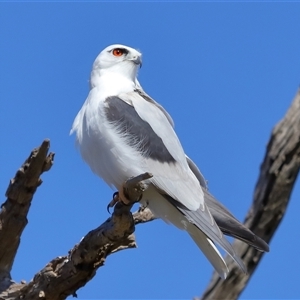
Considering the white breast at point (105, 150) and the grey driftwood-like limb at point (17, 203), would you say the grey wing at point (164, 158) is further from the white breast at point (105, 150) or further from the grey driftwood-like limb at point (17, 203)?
the grey driftwood-like limb at point (17, 203)

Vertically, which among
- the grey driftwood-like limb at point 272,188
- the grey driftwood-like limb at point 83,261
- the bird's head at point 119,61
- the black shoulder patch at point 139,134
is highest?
the bird's head at point 119,61

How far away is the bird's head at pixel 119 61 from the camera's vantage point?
19.4 ft

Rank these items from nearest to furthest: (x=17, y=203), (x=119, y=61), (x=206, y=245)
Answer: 1. (x=17, y=203)
2. (x=206, y=245)
3. (x=119, y=61)

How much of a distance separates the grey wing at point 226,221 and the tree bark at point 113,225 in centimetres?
7

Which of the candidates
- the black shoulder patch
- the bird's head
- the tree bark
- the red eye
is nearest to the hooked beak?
the bird's head

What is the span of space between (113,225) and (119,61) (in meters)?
2.41

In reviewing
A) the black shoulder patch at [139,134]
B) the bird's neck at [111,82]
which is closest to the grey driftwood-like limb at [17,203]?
the black shoulder patch at [139,134]

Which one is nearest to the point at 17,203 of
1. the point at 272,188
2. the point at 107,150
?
the point at 107,150

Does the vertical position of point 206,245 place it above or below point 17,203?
above

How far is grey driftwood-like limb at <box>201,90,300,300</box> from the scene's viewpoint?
3.07 metres

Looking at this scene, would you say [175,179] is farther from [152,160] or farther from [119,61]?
[119,61]

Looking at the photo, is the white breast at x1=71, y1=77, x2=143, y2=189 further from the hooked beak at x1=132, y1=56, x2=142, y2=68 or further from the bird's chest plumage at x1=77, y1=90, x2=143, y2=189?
the hooked beak at x1=132, y1=56, x2=142, y2=68

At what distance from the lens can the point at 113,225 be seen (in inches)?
157

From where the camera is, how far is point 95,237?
→ 13.4 ft
